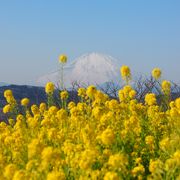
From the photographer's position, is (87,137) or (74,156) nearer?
(74,156)

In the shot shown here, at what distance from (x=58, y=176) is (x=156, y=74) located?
14.3 ft

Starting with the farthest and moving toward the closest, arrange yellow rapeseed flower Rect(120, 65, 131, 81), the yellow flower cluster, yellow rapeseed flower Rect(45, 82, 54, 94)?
yellow rapeseed flower Rect(45, 82, 54, 94), yellow rapeseed flower Rect(120, 65, 131, 81), the yellow flower cluster

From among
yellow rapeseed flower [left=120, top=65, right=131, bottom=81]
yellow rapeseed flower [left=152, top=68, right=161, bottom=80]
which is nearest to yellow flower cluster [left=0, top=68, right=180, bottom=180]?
yellow rapeseed flower [left=120, top=65, right=131, bottom=81]

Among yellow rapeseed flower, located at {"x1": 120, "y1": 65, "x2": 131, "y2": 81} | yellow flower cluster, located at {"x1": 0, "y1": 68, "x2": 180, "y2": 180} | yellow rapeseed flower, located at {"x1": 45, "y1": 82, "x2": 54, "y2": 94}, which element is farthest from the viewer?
yellow rapeseed flower, located at {"x1": 45, "y1": 82, "x2": 54, "y2": 94}

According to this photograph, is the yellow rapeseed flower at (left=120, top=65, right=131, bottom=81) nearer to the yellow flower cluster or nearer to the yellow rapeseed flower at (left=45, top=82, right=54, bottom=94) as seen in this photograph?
the yellow flower cluster

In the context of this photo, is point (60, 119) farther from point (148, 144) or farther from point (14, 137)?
point (148, 144)

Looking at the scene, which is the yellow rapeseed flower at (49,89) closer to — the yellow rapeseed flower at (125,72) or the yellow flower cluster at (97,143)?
the yellow flower cluster at (97,143)

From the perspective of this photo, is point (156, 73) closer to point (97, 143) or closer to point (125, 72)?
point (125, 72)

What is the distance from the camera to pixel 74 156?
5.42 metres

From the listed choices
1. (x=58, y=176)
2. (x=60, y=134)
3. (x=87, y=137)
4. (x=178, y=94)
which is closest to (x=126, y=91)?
(x=60, y=134)

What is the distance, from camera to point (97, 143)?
6.49 metres

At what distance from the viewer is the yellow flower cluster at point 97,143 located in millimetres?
4781

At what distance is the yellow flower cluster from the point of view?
4.78 m

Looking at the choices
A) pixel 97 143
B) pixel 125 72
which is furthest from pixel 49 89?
pixel 97 143
